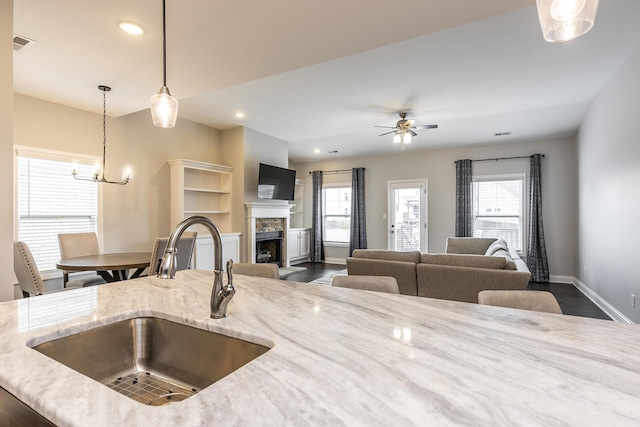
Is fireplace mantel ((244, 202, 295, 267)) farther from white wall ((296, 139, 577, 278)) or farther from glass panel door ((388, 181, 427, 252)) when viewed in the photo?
glass panel door ((388, 181, 427, 252))

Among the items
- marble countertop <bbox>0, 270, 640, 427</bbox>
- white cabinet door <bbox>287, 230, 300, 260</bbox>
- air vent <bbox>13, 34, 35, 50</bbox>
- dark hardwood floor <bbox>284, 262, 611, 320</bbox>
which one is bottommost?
dark hardwood floor <bbox>284, 262, 611, 320</bbox>

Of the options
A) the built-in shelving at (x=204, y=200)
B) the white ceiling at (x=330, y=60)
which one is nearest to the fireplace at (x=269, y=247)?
the built-in shelving at (x=204, y=200)

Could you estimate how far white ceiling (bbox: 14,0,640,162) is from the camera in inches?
79.7

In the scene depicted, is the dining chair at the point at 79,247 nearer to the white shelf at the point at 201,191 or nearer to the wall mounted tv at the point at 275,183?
the white shelf at the point at 201,191

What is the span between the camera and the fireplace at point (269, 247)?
6.35 m

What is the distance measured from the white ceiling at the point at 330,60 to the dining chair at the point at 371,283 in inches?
A: 64.1

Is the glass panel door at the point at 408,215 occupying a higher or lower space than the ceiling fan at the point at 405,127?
lower

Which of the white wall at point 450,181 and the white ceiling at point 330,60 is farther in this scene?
the white wall at point 450,181

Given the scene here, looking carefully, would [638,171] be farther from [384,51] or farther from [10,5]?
[10,5]

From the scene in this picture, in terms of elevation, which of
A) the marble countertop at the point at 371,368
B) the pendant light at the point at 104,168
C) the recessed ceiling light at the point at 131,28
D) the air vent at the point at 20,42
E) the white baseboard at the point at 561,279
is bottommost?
the white baseboard at the point at 561,279

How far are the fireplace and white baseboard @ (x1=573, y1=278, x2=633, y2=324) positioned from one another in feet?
17.0

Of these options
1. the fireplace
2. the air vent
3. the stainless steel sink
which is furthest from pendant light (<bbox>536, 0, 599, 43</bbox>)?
the fireplace

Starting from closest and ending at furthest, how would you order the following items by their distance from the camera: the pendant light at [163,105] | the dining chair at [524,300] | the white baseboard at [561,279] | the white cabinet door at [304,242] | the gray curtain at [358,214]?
the dining chair at [524,300] → the pendant light at [163,105] → the white baseboard at [561,279] → the gray curtain at [358,214] → the white cabinet door at [304,242]

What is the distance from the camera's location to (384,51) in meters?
3.08
